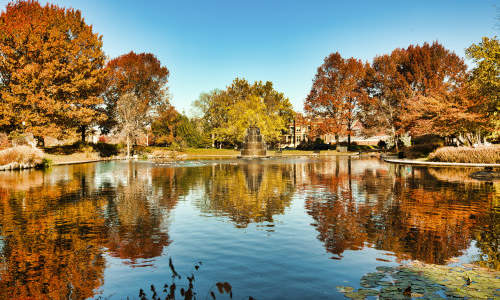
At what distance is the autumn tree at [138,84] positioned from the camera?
5919 centimetres

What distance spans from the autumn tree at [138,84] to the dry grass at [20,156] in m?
24.1

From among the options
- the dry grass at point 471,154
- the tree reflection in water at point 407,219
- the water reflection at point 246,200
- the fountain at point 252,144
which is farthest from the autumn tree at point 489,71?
the fountain at point 252,144

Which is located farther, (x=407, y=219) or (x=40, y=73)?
(x=40, y=73)

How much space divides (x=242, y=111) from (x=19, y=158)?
46.2 meters

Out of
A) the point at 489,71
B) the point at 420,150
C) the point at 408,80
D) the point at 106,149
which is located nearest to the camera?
the point at 489,71

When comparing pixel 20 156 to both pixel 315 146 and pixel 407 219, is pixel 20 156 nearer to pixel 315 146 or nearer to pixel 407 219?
pixel 407 219

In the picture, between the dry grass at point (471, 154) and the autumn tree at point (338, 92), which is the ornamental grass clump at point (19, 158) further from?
the autumn tree at point (338, 92)

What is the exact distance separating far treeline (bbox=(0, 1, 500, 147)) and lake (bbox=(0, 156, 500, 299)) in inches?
960

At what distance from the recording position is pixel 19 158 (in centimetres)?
3006

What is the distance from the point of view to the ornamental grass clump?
29016 mm

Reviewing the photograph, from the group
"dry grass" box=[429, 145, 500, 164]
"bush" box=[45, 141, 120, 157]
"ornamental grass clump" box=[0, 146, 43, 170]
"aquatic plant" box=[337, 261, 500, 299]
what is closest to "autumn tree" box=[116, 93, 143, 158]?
"bush" box=[45, 141, 120, 157]

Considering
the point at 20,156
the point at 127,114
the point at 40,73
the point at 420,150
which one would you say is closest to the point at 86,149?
the point at 127,114

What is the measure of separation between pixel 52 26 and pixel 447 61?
58663 millimetres

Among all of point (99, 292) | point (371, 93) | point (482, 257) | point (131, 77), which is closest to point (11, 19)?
point (131, 77)
